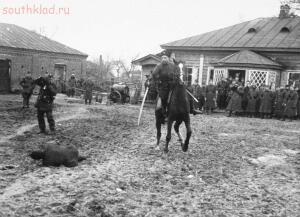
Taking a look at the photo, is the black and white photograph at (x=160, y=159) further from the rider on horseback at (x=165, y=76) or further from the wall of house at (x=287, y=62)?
the wall of house at (x=287, y=62)

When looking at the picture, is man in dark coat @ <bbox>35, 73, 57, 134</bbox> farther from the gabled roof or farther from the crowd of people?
the gabled roof

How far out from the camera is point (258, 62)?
24.4 m

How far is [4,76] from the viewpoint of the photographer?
31125 millimetres

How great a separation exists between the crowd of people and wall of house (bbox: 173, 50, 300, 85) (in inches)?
194

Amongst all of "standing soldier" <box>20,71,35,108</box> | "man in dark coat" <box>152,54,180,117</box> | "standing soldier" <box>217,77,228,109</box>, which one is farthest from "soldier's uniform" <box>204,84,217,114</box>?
"man in dark coat" <box>152,54,180,117</box>

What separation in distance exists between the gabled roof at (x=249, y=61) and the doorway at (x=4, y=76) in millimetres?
16561

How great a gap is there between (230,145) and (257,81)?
14.5m

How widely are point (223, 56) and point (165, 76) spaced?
19716 mm

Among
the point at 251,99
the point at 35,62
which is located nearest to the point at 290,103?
the point at 251,99

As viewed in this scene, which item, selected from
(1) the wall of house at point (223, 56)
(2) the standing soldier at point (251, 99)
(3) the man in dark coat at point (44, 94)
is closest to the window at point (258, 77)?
(1) the wall of house at point (223, 56)

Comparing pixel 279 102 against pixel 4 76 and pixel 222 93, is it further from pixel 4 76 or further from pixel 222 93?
pixel 4 76

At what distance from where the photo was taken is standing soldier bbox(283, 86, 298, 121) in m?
19.7

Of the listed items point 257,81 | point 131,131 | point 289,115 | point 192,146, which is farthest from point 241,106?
point 192,146

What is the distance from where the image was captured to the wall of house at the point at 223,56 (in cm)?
2564
